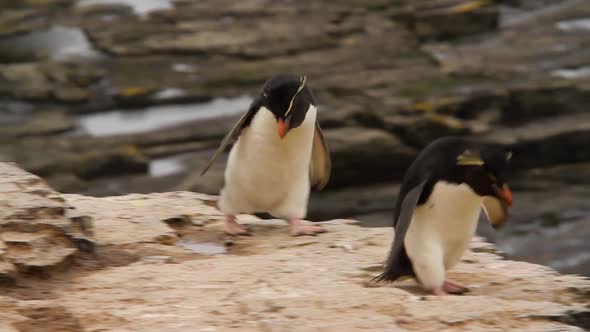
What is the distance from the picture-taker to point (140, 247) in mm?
4164

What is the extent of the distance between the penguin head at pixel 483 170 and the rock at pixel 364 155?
21.8ft

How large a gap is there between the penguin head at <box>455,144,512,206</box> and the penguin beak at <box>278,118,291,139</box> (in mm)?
944

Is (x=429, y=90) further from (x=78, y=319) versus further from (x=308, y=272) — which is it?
(x=78, y=319)

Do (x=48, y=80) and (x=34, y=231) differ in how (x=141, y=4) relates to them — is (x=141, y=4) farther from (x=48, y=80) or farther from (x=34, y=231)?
(x=34, y=231)

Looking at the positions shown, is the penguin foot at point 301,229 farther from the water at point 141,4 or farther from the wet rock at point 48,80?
the water at point 141,4

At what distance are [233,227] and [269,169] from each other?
0.29m

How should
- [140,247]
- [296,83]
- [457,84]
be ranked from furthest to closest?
1. [457,84]
2. [296,83]
3. [140,247]

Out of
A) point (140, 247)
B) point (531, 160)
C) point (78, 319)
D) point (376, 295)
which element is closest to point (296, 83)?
point (140, 247)

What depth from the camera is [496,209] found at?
386cm

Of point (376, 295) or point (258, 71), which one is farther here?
point (258, 71)

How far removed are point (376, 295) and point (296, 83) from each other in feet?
4.11

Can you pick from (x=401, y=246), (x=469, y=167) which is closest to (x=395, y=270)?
(x=401, y=246)

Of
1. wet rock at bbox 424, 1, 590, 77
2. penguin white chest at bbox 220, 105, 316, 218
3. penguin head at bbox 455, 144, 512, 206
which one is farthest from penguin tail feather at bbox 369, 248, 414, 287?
wet rock at bbox 424, 1, 590, 77

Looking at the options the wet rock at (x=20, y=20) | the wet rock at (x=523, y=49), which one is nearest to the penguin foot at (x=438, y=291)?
the wet rock at (x=523, y=49)
